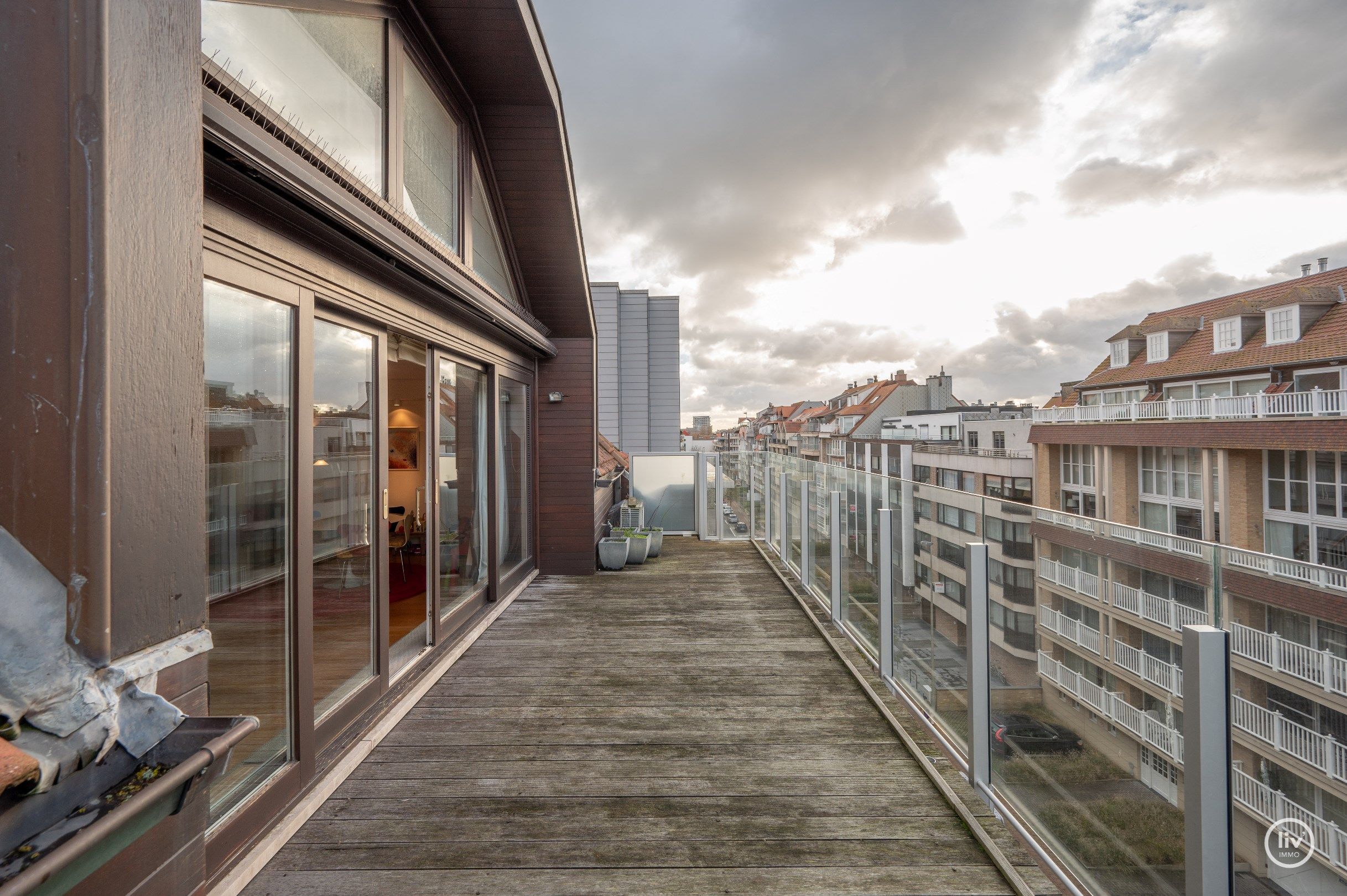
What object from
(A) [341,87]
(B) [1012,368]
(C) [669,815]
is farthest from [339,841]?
(B) [1012,368]

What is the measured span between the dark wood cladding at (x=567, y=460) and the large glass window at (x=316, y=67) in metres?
3.52

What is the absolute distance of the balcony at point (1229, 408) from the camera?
10.6 m

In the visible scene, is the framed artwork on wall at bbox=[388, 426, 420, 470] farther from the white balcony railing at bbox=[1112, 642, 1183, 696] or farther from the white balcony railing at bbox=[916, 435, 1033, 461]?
the white balcony railing at bbox=[916, 435, 1033, 461]

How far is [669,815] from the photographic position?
2.38 m

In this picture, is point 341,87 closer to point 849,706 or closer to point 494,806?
point 494,806

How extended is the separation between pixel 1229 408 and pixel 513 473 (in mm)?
14809

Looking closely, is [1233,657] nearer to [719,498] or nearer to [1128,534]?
[1128,534]

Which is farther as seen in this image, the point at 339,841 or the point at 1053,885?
the point at 339,841

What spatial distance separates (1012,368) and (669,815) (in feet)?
112

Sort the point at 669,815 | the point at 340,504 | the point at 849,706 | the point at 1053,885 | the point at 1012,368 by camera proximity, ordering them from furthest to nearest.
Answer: the point at 1012,368, the point at 849,706, the point at 340,504, the point at 669,815, the point at 1053,885

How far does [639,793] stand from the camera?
253 cm

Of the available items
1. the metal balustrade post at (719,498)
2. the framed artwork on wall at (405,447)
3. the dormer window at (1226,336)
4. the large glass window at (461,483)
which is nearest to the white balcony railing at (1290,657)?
the large glass window at (461,483)

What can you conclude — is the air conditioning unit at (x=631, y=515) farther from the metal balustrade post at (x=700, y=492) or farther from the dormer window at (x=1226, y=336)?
the dormer window at (x=1226, y=336)

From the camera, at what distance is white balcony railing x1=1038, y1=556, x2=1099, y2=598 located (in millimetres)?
1696
